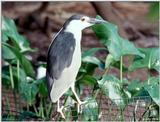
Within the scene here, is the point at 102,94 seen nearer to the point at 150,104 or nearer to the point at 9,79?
the point at 150,104

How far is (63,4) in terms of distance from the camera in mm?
6207

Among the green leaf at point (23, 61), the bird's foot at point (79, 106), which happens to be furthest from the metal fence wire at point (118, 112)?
the green leaf at point (23, 61)

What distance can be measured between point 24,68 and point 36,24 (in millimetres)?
2933

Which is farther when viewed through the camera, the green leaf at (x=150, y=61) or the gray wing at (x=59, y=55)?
the green leaf at (x=150, y=61)

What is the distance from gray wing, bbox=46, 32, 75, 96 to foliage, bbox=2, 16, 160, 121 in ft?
0.64

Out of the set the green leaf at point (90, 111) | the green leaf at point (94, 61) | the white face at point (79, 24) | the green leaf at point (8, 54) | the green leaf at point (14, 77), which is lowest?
the green leaf at point (90, 111)

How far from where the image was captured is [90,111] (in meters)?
2.67

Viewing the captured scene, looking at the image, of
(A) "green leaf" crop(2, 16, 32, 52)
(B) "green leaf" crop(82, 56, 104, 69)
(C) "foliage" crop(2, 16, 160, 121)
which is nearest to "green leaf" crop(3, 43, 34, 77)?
(C) "foliage" crop(2, 16, 160, 121)

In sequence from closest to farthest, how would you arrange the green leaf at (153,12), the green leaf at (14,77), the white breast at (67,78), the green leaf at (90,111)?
the green leaf at (153,12)
the white breast at (67,78)
the green leaf at (90,111)
the green leaf at (14,77)

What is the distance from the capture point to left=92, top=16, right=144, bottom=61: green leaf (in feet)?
9.50

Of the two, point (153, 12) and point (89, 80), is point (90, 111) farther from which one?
point (153, 12)

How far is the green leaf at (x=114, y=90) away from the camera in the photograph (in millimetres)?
2627

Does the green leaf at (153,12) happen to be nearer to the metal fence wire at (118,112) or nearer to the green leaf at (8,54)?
the metal fence wire at (118,112)

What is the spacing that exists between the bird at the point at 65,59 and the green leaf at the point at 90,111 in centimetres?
25
